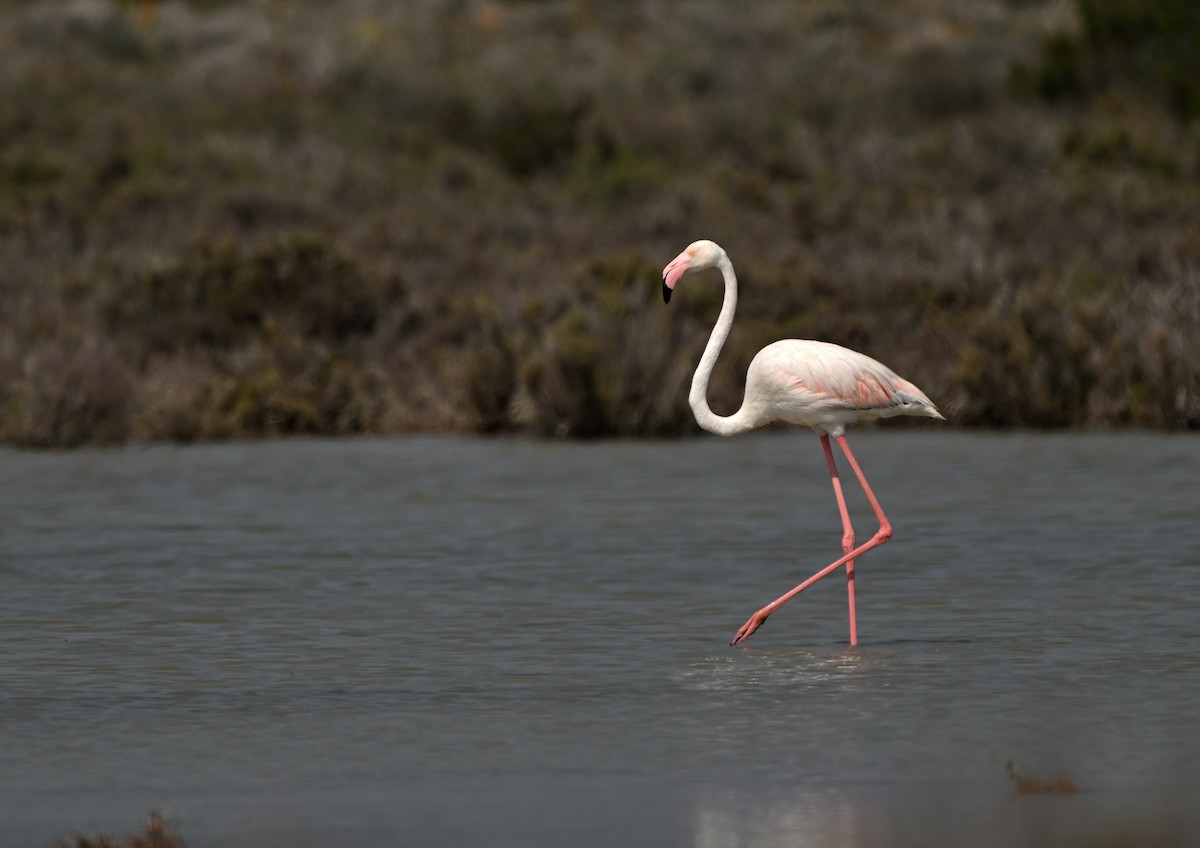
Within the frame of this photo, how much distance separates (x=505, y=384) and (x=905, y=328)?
4.26 meters

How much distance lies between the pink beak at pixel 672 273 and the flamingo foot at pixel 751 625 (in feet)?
4.45

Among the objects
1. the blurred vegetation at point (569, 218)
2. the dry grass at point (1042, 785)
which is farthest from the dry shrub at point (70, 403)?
the dry grass at point (1042, 785)

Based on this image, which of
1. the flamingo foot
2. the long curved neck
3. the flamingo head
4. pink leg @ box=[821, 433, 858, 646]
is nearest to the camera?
the flamingo foot

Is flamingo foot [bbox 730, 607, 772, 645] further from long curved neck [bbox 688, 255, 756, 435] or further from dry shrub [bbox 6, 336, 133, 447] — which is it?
dry shrub [bbox 6, 336, 133, 447]

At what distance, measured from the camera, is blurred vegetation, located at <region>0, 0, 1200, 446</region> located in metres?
18.3

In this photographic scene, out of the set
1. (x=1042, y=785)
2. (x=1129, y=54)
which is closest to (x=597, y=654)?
(x=1042, y=785)

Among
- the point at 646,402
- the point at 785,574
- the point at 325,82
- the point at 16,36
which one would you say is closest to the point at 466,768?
the point at 785,574

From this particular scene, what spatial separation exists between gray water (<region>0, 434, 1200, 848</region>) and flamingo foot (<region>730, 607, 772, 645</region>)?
0.07 metres

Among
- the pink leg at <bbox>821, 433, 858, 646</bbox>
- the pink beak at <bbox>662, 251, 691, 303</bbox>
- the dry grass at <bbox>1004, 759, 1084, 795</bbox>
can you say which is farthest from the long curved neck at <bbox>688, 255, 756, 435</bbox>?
the dry grass at <bbox>1004, 759, 1084, 795</bbox>

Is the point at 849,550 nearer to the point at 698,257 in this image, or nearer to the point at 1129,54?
the point at 698,257

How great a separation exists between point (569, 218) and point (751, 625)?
20.4 m

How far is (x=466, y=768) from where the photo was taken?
712cm

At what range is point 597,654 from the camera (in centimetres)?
924

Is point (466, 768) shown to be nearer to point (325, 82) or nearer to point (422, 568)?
point (422, 568)
